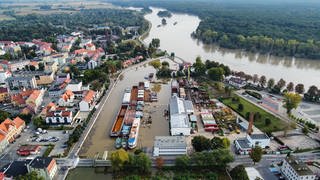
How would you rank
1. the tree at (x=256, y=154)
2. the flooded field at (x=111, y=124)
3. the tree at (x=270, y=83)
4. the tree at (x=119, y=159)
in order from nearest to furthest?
the tree at (x=119, y=159) < the tree at (x=256, y=154) < the flooded field at (x=111, y=124) < the tree at (x=270, y=83)

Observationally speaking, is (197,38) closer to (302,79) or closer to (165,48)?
(165,48)

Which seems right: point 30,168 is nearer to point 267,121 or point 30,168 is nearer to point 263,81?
point 267,121

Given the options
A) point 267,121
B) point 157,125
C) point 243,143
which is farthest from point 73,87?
point 267,121

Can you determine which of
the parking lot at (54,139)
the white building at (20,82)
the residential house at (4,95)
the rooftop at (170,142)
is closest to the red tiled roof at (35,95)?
the residential house at (4,95)

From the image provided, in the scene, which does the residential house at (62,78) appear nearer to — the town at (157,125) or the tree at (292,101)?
Answer: the town at (157,125)

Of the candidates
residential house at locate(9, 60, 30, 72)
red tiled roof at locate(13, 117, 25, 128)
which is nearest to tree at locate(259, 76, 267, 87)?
red tiled roof at locate(13, 117, 25, 128)

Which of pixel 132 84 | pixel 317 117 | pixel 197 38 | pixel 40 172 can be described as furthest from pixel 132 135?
pixel 197 38
